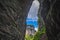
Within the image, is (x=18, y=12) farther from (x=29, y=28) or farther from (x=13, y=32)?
(x=29, y=28)

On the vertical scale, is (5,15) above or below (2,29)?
above

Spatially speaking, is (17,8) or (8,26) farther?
(17,8)

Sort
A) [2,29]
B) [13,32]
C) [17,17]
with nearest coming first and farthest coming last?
[2,29], [13,32], [17,17]

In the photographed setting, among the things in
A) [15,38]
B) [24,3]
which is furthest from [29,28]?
[15,38]

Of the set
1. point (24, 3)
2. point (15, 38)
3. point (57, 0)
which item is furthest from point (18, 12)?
point (57, 0)

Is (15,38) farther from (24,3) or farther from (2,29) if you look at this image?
(24,3)

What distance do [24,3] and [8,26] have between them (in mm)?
1489

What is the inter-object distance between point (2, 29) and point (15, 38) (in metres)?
0.58

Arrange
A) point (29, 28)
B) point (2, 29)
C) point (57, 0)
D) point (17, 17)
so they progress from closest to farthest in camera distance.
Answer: point (57, 0) < point (2, 29) < point (17, 17) < point (29, 28)

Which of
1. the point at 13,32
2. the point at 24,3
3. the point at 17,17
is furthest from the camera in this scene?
the point at 24,3

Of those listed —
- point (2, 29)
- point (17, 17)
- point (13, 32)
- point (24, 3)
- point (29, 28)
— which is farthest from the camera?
point (29, 28)

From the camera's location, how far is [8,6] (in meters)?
5.07

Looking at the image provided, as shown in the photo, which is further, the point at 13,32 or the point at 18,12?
the point at 18,12

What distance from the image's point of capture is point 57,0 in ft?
13.1
